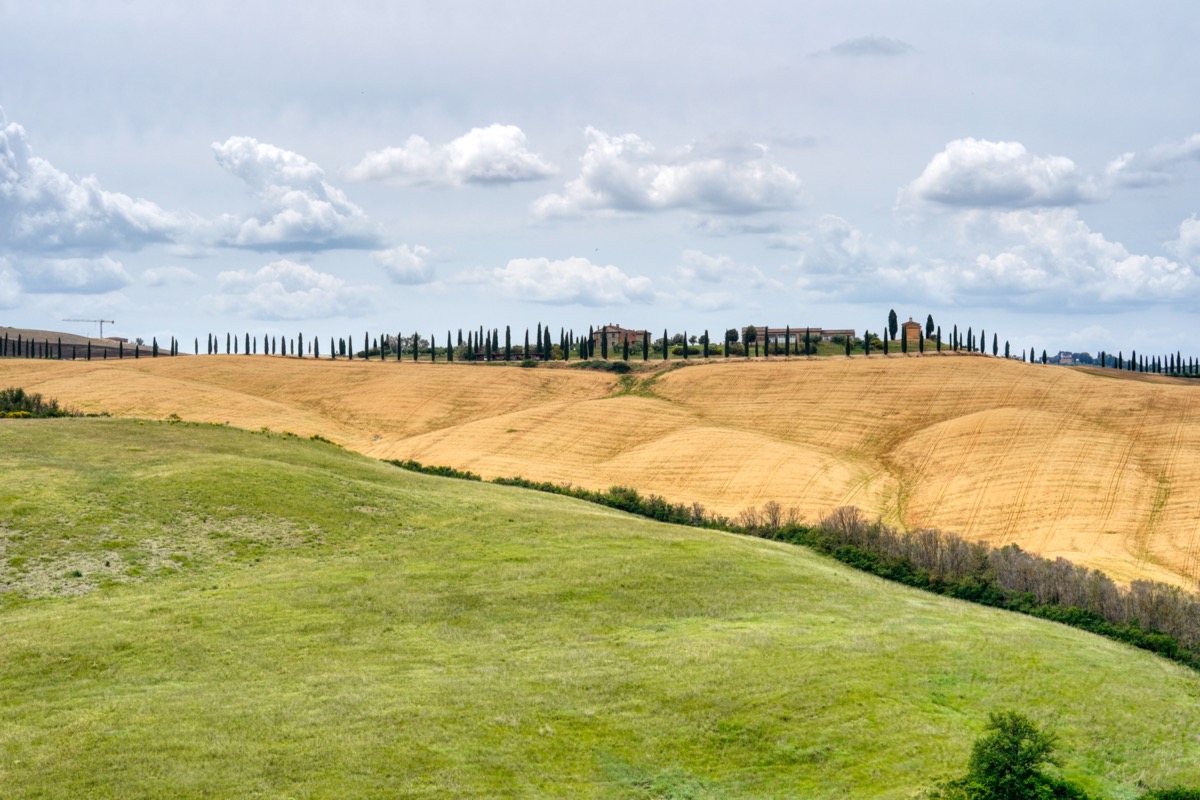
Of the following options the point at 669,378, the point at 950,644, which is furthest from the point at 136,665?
the point at 669,378

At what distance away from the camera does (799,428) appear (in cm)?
11581

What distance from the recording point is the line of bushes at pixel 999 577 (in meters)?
44.7

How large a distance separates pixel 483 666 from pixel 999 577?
30517 millimetres

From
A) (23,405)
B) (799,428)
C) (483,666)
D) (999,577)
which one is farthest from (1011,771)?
(799,428)

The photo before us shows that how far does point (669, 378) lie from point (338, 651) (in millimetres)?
110775

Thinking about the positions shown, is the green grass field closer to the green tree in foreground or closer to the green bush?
the green tree in foreground

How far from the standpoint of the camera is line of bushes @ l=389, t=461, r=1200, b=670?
4466cm

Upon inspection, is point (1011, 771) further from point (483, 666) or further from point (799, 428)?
point (799, 428)

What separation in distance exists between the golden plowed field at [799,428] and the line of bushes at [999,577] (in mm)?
10873

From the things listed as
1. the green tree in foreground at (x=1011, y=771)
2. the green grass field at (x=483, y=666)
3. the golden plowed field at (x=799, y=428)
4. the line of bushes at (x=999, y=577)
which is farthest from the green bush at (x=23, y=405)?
the green tree in foreground at (x=1011, y=771)

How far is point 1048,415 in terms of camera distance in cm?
10725

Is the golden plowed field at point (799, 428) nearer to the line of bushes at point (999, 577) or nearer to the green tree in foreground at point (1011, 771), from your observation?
the line of bushes at point (999, 577)

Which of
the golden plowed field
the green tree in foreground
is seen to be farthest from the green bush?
the green tree in foreground

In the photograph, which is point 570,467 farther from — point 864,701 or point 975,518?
point 864,701
